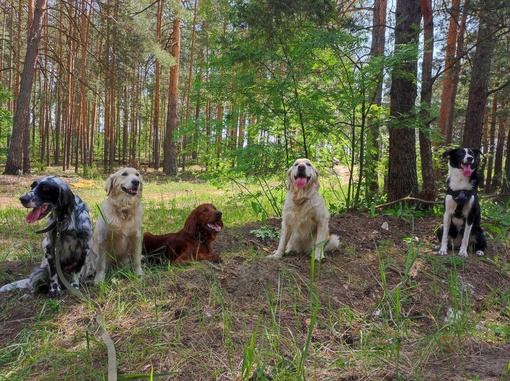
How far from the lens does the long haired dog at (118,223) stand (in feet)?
11.4

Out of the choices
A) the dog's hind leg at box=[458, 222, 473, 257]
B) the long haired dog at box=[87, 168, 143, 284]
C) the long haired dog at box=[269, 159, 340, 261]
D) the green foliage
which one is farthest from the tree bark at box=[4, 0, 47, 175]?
the dog's hind leg at box=[458, 222, 473, 257]

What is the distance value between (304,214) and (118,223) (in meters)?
2.18

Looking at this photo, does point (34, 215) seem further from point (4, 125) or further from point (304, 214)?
point (4, 125)

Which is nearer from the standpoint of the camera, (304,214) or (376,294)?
(376,294)

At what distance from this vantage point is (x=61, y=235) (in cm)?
321

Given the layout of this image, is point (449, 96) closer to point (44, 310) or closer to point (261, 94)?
point (261, 94)

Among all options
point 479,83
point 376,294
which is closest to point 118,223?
point 376,294

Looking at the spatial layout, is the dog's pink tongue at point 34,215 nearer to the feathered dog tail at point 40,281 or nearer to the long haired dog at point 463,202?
the feathered dog tail at point 40,281

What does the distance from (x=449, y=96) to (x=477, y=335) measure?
1365cm

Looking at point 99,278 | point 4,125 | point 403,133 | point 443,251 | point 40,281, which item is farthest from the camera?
point 4,125

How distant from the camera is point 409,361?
6.55 feet

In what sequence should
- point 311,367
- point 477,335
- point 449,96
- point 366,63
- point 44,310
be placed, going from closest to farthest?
point 311,367
point 477,335
point 44,310
point 366,63
point 449,96

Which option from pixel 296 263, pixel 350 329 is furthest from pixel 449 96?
pixel 350 329

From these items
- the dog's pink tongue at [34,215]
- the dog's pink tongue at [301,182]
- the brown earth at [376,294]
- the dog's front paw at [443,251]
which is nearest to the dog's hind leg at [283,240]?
the brown earth at [376,294]
